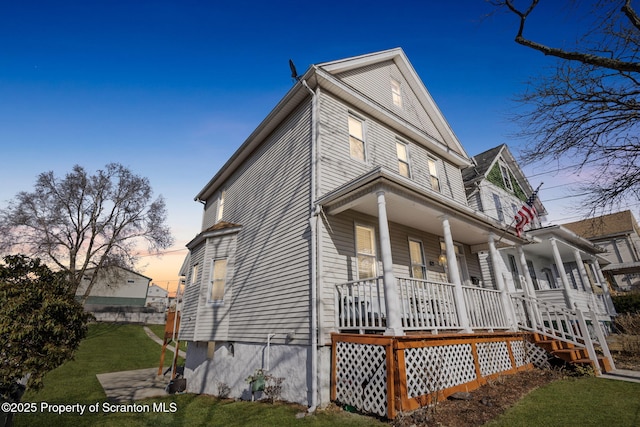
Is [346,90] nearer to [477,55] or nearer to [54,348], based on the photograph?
[477,55]

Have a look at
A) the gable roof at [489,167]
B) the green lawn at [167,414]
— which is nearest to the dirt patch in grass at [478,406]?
the green lawn at [167,414]

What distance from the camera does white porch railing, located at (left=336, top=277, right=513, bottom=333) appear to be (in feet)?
19.3

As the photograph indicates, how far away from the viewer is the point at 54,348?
161 inches

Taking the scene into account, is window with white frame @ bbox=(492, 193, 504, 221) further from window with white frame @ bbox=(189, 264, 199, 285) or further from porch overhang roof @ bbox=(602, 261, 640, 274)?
window with white frame @ bbox=(189, 264, 199, 285)

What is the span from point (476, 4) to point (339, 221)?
5558 millimetres

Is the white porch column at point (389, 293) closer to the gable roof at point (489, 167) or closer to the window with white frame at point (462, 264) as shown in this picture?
the window with white frame at point (462, 264)

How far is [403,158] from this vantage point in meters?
10.9

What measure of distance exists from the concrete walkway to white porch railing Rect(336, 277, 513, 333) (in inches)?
316

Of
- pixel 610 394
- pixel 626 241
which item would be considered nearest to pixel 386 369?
pixel 610 394

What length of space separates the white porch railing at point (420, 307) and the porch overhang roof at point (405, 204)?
1940 millimetres

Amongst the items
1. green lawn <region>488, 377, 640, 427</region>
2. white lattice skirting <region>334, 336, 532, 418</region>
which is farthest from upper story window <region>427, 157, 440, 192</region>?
green lawn <region>488, 377, 640, 427</region>

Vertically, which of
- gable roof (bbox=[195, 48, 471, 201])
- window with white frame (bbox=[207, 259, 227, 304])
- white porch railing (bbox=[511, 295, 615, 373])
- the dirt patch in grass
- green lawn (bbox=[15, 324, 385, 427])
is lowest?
green lawn (bbox=[15, 324, 385, 427])

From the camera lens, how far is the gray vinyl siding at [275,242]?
7.22 metres

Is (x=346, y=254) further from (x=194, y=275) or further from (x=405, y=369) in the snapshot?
(x=194, y=275)
